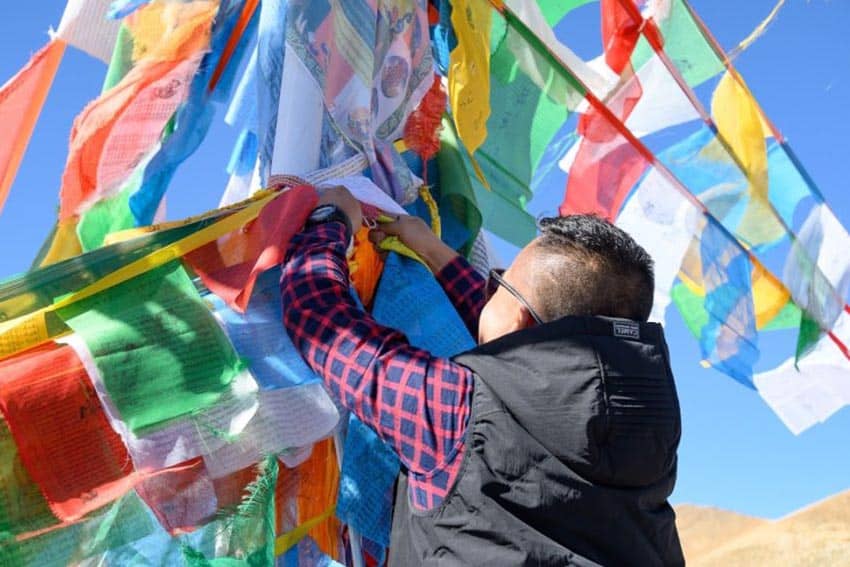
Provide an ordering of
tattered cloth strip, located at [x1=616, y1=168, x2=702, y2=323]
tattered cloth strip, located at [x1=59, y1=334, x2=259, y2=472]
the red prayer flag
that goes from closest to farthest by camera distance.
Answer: tattered cloth strip, located at [x1=59, y1=334, x2=259, y2=472]
the red prayer flag
tattered cloth strip, located at [x1=616, y1=168, x2=702, y2=323]

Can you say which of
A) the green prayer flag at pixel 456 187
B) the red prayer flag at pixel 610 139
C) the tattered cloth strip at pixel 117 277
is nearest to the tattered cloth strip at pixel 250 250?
the tattered cloth strip at pixel 117 277

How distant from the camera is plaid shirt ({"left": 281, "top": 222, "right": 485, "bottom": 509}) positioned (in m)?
1.31

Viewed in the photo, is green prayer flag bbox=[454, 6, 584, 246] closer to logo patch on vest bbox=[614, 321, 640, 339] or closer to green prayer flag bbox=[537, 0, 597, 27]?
green prayer flag bbox=[537, 0, 597, 27]

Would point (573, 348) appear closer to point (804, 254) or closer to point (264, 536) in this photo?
point (264, 536)

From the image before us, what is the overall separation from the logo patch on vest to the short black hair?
0.14 feet

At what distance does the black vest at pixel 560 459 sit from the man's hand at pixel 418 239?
0.61 meters

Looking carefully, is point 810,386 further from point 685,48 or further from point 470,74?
point 470,74

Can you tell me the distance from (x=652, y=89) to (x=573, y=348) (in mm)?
2038

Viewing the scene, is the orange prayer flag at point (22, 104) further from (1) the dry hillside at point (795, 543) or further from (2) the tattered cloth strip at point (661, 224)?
(1) the dry hillside at point (795, 543)

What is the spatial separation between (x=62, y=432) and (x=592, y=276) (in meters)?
0.80

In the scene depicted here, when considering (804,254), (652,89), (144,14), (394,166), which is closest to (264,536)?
(394,166)

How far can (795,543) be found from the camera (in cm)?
1304

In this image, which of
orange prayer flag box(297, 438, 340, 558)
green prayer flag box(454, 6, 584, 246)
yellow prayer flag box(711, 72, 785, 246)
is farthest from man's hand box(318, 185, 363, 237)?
yellow prayer flag box(711, 72, 785, 246)

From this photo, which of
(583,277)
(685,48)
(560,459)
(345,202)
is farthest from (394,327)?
(685,48)
